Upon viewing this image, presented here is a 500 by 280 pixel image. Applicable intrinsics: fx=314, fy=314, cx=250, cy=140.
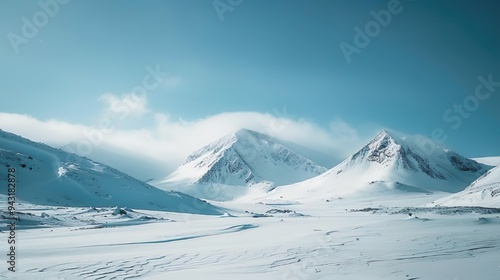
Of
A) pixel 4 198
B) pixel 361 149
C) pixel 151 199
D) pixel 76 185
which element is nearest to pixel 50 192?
pixel 76 185

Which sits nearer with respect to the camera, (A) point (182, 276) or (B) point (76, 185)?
(A) point (182, 276)

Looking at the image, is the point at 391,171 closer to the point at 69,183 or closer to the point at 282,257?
the point at 69,183

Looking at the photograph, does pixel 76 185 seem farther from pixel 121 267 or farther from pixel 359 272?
pixel 359 272

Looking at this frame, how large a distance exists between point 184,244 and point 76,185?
37.9 m

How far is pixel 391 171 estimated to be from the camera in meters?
157

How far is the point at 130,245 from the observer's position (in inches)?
589

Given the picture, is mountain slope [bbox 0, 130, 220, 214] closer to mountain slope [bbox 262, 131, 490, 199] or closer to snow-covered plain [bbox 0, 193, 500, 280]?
snow-covered plain [bbox 0, 193, 500, 280]

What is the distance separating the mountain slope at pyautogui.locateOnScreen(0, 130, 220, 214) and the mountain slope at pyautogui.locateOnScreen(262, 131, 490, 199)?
97674 millimetres

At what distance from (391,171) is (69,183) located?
485 ft

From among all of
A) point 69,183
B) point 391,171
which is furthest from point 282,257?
point 391,171

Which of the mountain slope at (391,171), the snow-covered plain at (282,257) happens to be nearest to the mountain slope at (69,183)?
the snow-covered plain at (282,257)

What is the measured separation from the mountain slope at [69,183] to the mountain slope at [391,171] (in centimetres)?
9767

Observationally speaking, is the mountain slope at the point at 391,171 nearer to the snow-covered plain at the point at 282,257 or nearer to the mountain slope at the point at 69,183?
the mountain slope at the point at 69,183

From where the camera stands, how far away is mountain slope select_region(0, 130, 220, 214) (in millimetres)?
41625
